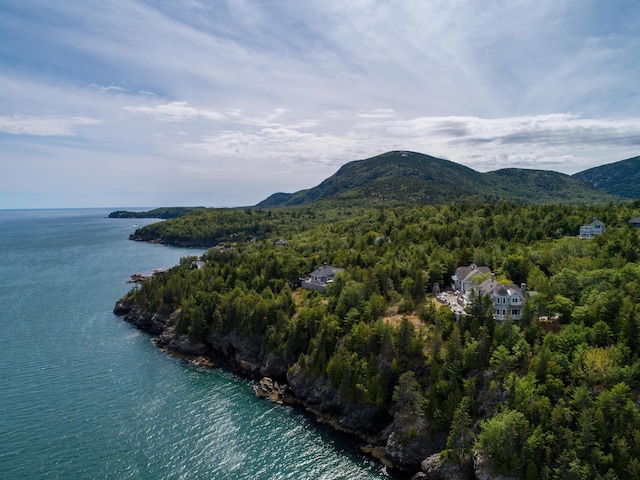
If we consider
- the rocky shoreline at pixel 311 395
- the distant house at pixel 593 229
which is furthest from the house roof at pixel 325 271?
the distant house at pixel 593 229

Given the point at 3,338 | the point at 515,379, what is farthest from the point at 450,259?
the point at 3,338

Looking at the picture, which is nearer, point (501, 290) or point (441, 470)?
point (441, 470)

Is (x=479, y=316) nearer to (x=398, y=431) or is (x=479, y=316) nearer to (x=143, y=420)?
(x=398, y=431)

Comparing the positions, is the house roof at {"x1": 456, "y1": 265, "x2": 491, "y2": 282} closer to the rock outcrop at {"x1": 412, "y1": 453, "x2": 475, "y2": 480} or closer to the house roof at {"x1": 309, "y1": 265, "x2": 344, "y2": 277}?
the house roof at {"x1": 309, "y1": 265, "x2": 344, "y2": 277}

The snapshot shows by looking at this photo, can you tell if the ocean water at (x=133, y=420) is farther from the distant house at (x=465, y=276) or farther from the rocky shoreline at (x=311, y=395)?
the distant house at (x=465, y=276)

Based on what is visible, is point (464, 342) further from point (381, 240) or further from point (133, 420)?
point (381, 240)

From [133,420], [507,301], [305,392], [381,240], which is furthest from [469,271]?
[133,420]
